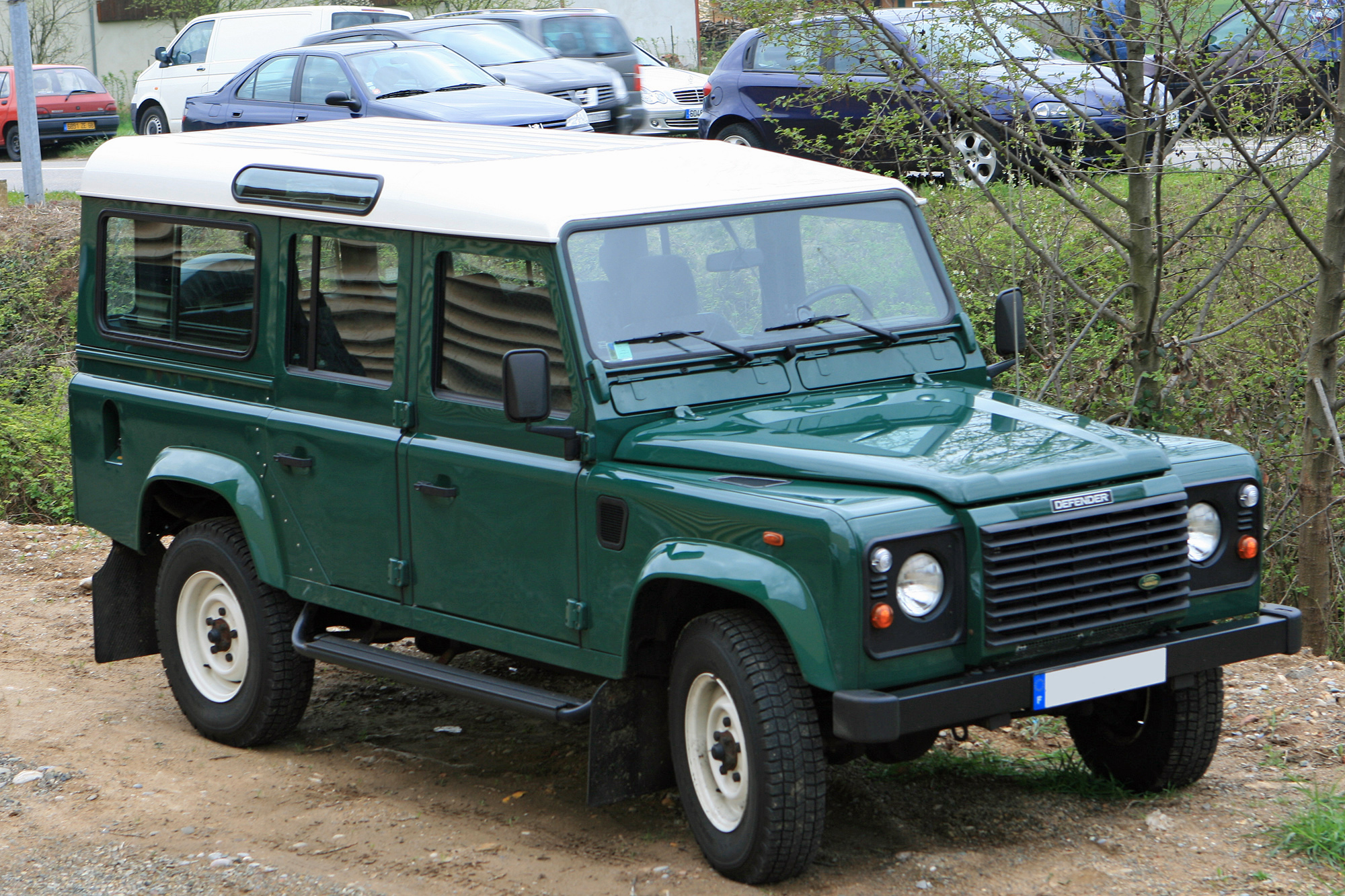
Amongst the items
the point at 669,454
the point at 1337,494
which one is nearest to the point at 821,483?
the point at 669,454

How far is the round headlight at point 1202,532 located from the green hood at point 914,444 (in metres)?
0.26

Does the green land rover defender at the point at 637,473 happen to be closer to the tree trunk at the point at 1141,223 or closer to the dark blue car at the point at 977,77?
the tree trunk at the point at 1141,223

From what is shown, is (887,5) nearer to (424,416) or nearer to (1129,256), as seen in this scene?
(1129,256)

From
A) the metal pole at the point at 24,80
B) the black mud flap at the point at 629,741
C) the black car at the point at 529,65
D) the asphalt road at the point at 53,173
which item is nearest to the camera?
the black mud flap at the point at 629,741

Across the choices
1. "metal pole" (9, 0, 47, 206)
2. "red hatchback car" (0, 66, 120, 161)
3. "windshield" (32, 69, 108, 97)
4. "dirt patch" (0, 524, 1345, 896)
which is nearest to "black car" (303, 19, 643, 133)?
"metal pole" (9, 0, 47, 206)

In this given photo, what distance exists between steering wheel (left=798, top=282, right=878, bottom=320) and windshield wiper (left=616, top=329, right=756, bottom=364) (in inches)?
12.0

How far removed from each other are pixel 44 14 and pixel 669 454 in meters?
37.8

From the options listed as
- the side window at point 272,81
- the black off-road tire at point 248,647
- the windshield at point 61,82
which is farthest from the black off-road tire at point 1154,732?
the windshield at point 61,82

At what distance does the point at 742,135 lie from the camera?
636 inches

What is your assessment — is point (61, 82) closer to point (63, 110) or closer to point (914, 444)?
point (63, 110)

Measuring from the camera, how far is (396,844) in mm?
4906

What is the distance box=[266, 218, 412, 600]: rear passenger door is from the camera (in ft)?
17.2

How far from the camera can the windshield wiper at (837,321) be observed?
4996 millimetres

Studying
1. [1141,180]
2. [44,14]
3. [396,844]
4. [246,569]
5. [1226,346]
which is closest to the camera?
[396,844]
